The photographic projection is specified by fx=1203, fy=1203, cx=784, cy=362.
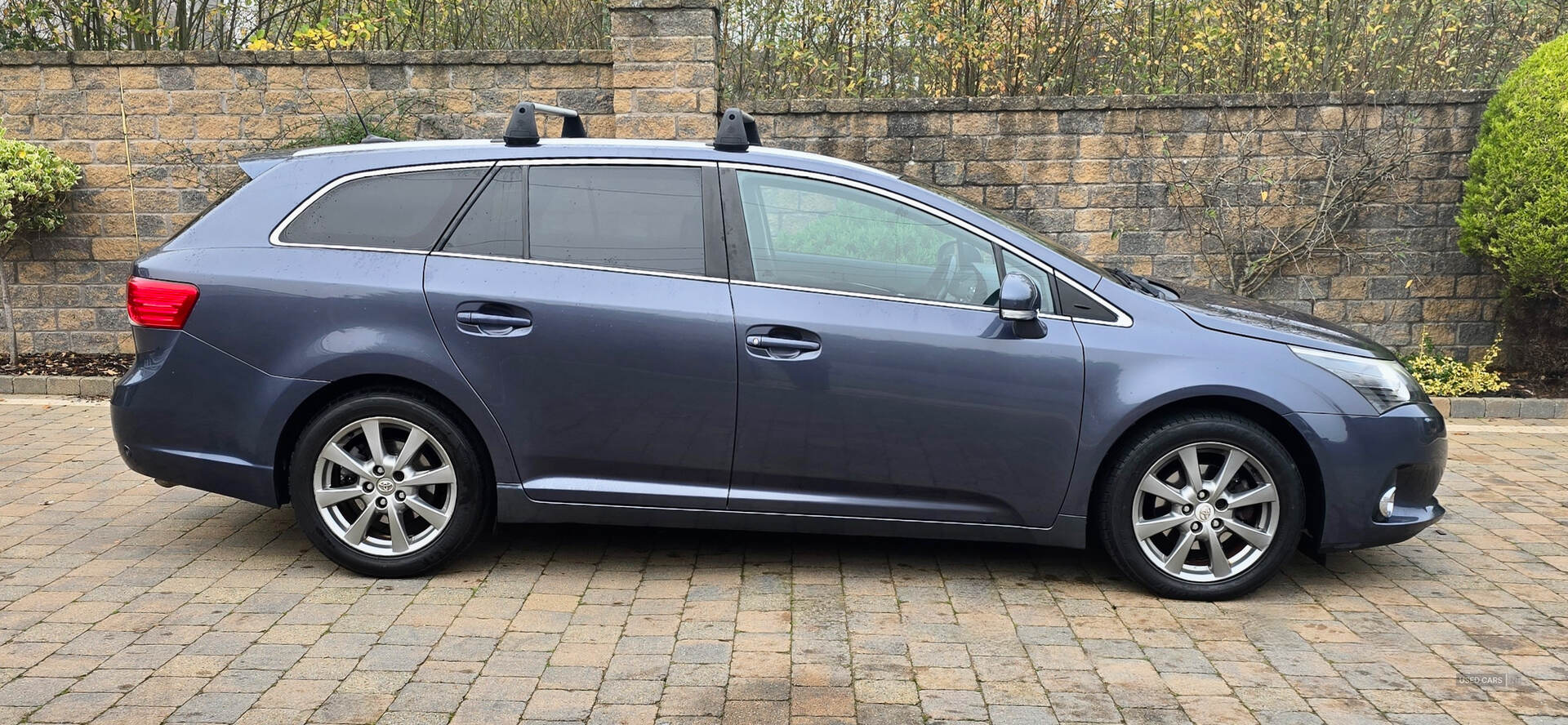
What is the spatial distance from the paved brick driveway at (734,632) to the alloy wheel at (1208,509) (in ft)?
Result: 0.60

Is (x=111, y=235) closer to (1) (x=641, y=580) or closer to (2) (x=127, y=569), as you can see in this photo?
(2) (x=127, y=569)

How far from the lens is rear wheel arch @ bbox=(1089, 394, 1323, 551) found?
4449mm

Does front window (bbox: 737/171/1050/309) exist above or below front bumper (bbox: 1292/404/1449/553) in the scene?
above

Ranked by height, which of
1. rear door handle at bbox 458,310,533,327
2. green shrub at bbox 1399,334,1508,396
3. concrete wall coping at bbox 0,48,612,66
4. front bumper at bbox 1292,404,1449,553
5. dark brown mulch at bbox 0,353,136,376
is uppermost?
concrete wall coping at bbox 0,48,612,66

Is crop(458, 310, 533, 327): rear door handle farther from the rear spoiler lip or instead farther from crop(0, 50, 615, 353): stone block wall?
crop(0, 50, 615, 353): stone block wall

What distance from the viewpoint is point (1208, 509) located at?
4434 mm

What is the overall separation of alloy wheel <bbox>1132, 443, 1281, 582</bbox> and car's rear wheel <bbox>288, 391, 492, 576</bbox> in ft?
8.26

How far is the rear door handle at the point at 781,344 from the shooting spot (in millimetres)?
4398

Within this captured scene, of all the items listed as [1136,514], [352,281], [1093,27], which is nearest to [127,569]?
[352,281]

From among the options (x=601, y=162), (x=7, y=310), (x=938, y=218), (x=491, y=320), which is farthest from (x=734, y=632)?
(x=7, y=310)

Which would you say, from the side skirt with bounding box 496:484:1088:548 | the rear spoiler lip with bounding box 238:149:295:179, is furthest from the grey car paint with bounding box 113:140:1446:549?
the rear spoiler lip with bounding box 238:149:295:179

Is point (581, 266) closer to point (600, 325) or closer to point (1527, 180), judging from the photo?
point (600, 325)

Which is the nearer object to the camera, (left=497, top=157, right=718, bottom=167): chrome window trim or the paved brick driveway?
the paved brick driveway

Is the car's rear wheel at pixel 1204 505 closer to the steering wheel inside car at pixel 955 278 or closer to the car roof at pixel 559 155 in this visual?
the steering wheel inside car at pixel 955 278
